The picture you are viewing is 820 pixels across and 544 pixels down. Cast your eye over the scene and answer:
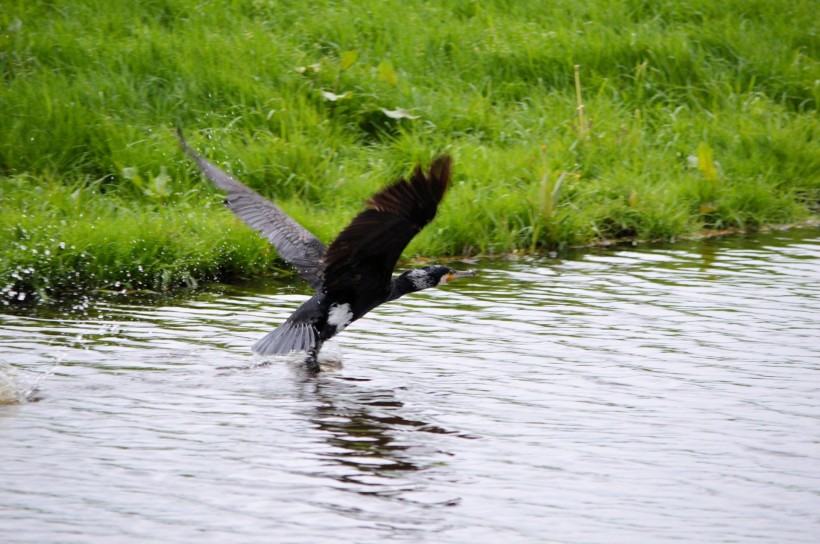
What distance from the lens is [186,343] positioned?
584 centimetres

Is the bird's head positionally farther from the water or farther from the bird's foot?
the bird's foot

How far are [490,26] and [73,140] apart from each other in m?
4.53

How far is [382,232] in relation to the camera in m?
5.18

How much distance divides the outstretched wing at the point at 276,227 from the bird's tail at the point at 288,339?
532 mm

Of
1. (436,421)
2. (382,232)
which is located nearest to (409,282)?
(382,232)

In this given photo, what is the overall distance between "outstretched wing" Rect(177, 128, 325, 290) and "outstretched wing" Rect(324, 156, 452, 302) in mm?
467

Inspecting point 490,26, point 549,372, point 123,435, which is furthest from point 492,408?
point 490,26

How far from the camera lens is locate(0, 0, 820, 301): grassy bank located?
7578 mm

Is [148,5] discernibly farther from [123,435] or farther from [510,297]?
[123,435]

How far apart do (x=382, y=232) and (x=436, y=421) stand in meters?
0.96

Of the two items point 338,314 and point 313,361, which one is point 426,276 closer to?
point 338,314

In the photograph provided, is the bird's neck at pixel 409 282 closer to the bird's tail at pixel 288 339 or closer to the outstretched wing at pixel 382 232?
the outstretched wing at pixel 382 232

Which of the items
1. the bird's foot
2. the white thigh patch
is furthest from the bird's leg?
the white thigh patch

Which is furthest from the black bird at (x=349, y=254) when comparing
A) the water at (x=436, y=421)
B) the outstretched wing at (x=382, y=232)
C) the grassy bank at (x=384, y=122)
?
the grassy bank at (x=384, y=122)
